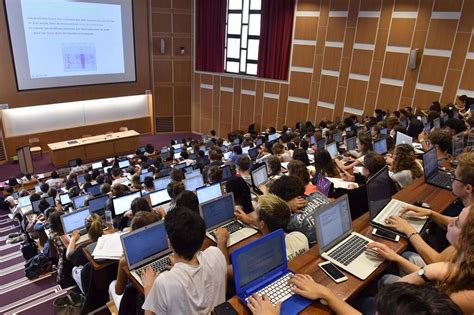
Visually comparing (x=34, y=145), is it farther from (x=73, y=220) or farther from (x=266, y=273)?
(x=266, y=273)

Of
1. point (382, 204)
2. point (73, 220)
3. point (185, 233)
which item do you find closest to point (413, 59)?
point (382, 204)

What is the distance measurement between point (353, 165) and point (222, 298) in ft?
14.4

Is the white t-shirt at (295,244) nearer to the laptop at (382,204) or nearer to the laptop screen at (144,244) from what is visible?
the laptop at (382,204)

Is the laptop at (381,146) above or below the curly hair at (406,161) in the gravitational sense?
below

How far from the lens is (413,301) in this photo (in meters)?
1.26

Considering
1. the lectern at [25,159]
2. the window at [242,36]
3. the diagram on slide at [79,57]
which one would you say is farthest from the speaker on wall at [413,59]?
the lectern at [25,159]

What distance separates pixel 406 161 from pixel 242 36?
40.9 ft

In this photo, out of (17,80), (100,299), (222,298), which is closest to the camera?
(222,298)

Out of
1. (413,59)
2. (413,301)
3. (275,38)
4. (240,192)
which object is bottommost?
(240,192)

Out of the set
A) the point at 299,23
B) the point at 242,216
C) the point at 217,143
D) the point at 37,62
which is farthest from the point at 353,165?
the point at 37,62

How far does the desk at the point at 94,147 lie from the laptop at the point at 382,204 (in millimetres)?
12352

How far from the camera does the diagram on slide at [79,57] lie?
1345cm

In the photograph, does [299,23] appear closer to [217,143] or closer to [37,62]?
[217,143]

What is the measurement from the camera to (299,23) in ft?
43.9
